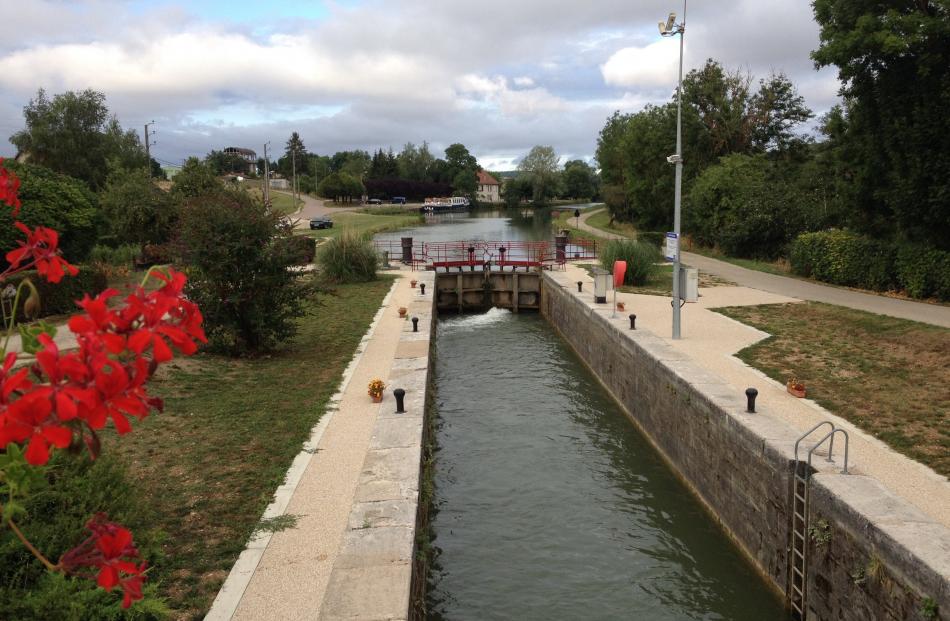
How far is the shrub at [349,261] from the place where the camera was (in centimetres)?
2606

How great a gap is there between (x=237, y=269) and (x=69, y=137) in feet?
156

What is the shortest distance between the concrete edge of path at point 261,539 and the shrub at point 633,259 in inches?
546

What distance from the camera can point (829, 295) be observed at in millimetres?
20656

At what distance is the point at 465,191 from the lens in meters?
142

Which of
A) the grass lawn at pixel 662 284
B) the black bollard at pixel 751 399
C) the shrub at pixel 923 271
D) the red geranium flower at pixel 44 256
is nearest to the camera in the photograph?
the red geranium flower at pixel 44 256

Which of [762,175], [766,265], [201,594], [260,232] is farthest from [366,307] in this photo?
[762,175]

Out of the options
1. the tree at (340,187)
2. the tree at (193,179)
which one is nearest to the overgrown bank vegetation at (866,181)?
the tree at (193,179)

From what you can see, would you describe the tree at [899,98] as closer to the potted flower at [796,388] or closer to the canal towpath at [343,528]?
the potted flower at [796,388]

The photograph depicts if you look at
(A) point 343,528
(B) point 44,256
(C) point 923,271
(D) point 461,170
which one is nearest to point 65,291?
(A) point 343,528

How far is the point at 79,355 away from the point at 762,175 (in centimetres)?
3588

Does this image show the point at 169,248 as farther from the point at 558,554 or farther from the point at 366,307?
the point at 558,554

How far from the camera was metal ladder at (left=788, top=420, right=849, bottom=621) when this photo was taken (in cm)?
751

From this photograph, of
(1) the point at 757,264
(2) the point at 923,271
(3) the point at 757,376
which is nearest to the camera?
(3) the point at 757,376

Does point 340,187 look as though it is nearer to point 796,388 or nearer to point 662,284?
point 662,284
